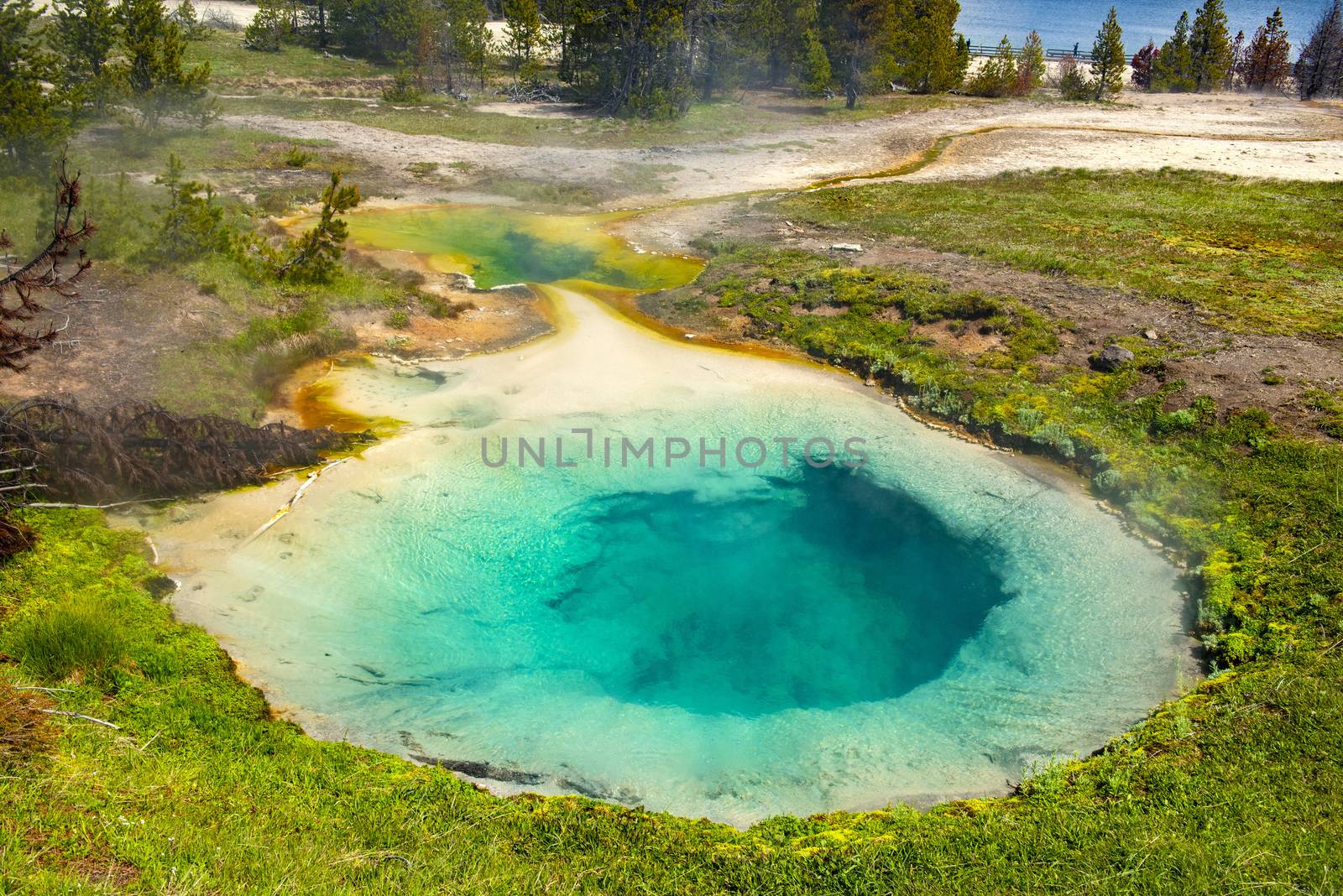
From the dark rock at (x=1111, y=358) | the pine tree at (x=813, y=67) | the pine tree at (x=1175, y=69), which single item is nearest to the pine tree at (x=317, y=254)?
the dark rock at (x=1111, y=358)

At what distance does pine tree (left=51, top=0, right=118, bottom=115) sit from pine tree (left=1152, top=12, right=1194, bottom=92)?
41.4 metres

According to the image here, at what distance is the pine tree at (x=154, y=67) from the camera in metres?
21.5

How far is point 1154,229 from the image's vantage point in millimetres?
18641

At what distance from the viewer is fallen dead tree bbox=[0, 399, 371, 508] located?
8.53 m

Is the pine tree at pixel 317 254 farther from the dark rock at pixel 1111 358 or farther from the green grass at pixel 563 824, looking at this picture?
the dark rock at pixel 1111 358

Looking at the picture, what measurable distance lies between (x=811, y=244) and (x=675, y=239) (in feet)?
8.89

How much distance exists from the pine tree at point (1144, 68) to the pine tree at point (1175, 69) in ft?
1.47

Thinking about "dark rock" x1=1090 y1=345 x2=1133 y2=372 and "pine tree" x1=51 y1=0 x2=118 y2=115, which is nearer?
"dark rock" x1=1090 y1=345 x2=1133 y2=372

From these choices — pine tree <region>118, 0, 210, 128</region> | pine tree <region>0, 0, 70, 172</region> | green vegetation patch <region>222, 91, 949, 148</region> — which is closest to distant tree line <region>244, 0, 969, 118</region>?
green vegetation patch <region>222, 91, 949, 148</region>

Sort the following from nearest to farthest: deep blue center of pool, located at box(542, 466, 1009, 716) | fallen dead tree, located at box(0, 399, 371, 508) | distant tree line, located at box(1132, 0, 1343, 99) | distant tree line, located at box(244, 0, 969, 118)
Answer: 1. deep blue center of pool, located at box(542, 466, 1009, 716)
2. fallen dead tree, located at box(0, 399, 371, 508)
3. distant tree line, located at box(244, 0, 969, 118)
4. distant tree line, located at box(1132, 0, 1343, 99)

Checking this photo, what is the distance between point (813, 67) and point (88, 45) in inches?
892

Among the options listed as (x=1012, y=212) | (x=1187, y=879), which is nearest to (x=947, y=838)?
(x=1187, y=879)

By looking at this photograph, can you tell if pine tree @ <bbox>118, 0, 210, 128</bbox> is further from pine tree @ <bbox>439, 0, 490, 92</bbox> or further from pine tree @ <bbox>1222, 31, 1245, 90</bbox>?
pine tree @ <bbox>1222, 31, 1245, 90</bbox>

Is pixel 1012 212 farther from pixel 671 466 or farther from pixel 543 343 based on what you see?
pixel 671 466
